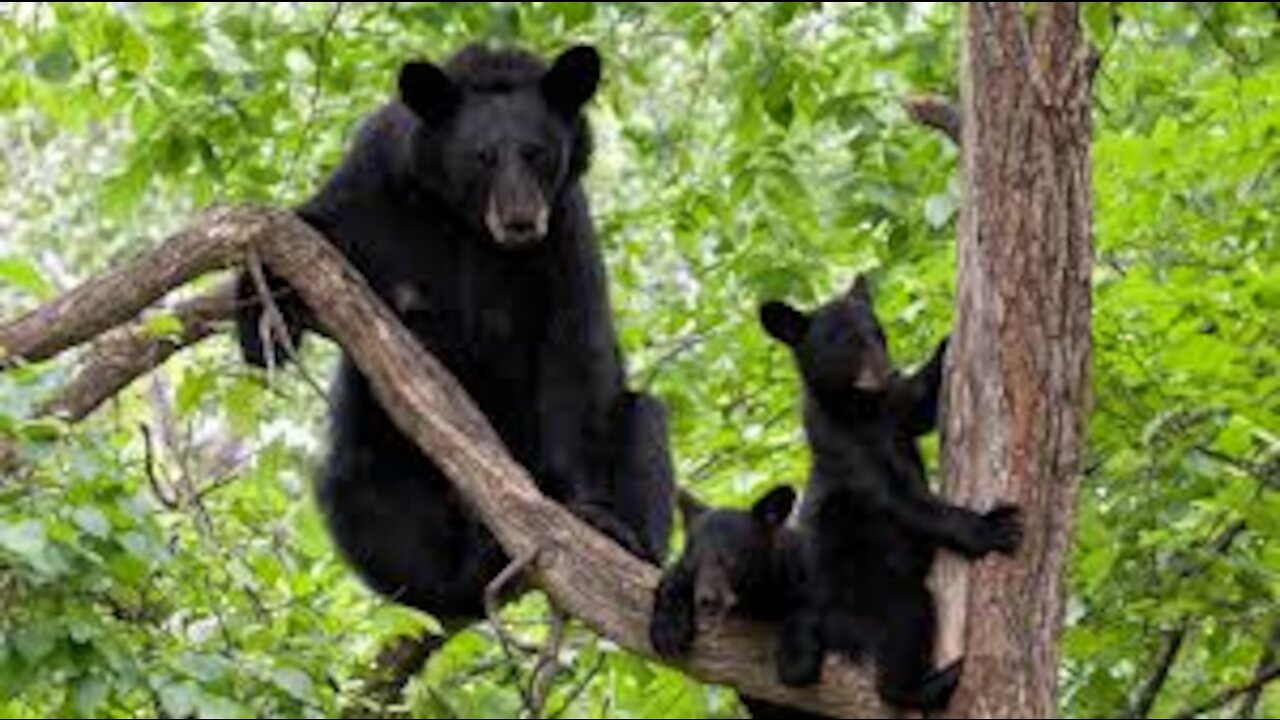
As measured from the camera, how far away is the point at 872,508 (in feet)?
19.9

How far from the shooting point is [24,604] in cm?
618

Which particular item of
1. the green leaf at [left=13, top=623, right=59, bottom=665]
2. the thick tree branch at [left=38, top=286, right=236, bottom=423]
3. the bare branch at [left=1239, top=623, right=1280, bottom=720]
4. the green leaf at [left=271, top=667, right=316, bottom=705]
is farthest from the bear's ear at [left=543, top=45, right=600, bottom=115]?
the green leaf at [left=13, top=623, right=59, bottom=665]

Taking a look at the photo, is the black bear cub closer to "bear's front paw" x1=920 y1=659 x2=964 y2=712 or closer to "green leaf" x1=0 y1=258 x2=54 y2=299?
"bear's front paw" x1=920 y1=659 x2=964 y2=712

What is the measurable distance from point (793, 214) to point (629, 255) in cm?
135

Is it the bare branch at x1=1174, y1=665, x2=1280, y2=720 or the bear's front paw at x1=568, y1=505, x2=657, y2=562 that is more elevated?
the bear's front paw at x1=568, y1=505, x2=657, y2=562

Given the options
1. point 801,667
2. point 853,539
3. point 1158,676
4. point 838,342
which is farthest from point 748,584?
point 1158,676

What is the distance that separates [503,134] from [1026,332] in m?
2.85

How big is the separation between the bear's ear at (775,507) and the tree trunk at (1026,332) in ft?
4.17

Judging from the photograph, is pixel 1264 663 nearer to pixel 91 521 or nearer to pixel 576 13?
pixel 576 13

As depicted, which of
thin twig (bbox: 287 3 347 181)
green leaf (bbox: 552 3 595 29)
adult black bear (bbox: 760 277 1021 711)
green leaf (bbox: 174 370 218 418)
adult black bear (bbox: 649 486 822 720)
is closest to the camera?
adult black bear (bbox: 760 277 1021 711)

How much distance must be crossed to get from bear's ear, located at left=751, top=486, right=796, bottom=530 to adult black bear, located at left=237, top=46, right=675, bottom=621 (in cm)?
89

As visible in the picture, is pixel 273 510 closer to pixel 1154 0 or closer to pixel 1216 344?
pixel 1216 344

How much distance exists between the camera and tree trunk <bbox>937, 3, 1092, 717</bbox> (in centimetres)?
542

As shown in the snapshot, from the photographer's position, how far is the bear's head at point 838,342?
20.9 feet
